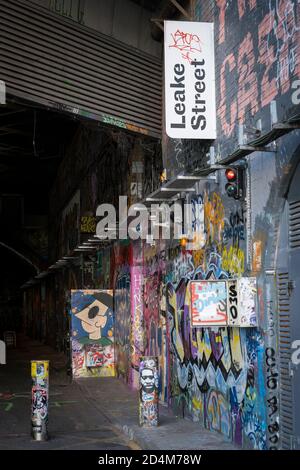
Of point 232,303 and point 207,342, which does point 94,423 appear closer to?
point 207,342

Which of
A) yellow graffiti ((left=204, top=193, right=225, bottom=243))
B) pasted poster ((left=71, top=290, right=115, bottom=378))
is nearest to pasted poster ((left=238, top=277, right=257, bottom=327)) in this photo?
yellow graffiti ((left=204, top=193, right=225, bottom=243))

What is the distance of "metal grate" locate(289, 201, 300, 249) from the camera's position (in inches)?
327

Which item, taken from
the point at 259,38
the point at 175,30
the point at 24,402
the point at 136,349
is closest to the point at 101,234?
the point at 136,349

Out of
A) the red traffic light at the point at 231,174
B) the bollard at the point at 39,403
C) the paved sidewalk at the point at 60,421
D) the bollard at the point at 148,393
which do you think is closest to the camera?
the red traffic light at the point at 231,174

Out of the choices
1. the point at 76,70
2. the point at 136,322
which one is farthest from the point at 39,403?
the point at 76,70

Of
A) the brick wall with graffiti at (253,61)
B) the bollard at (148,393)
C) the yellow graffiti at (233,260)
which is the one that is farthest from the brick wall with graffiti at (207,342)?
the brick wall with graffiti at (253,61)

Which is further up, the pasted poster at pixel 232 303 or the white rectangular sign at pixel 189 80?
the white rectangular sign at pixel 189 80

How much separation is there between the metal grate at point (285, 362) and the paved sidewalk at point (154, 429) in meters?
1.54

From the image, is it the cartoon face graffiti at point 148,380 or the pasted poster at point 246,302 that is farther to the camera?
the cartoon face graffiti at point 148,380

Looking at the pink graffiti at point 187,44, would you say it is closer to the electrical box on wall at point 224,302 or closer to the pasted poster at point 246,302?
the electrical box on wall at point 224,302

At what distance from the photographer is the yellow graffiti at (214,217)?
10766 millimetres

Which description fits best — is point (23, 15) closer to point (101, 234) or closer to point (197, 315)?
point (197, 315)

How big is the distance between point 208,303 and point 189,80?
11.7 feet

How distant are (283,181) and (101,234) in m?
13.1
